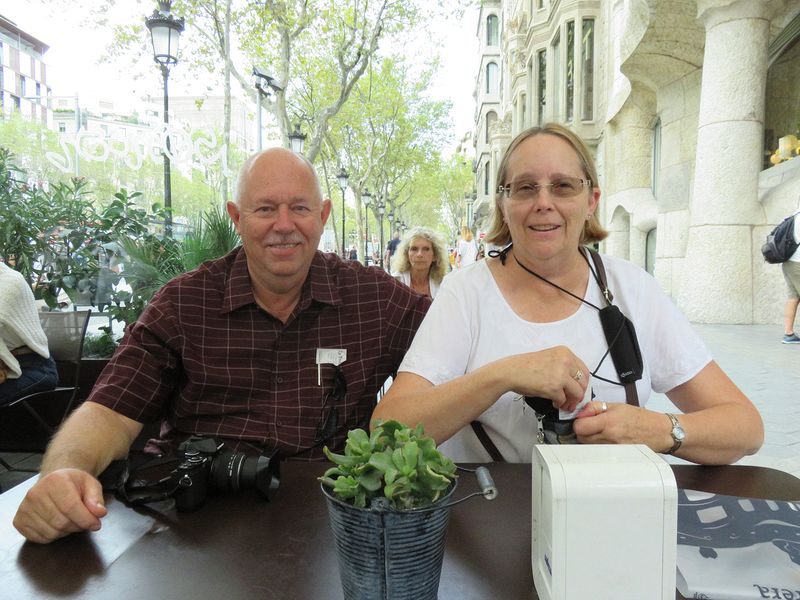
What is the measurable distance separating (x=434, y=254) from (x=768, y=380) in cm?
381

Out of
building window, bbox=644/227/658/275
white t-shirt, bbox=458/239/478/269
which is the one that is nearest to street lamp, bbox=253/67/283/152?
white t-shirt, bbox=458/239/478/269

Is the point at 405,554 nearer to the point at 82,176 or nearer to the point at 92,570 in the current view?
the point at 92,570

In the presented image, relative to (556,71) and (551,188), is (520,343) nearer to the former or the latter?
(551,188)

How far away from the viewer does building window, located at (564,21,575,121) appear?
17531 mm

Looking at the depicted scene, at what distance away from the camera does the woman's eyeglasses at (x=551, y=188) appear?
1856 millimetres

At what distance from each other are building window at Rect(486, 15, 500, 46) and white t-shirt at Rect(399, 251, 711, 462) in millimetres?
59698

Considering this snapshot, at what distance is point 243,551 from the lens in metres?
1.10

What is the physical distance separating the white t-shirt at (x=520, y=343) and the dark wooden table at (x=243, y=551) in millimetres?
399

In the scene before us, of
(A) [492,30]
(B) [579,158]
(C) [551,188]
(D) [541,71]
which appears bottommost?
(C) [551,188]

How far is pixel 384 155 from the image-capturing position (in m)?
29.9

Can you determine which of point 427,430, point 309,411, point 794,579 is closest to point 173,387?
point 309,411

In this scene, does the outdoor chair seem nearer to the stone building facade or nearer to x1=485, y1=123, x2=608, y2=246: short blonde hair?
x1=485, y1=123, x2=608, y2=246: short blonde hair

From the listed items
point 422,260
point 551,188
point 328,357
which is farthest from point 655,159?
point 328,357

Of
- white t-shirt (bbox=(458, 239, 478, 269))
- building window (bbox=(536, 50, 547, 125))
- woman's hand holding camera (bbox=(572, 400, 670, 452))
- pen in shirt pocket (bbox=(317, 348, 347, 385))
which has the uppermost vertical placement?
building window (bbox=(536, 50, 547, 125))
